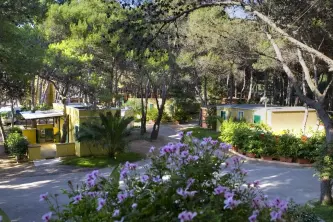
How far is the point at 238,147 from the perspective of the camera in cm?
1596

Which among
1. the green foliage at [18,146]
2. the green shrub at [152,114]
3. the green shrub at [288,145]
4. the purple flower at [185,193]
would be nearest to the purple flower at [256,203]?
the purple flower at [185,193]

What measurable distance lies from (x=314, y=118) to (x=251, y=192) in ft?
62.3

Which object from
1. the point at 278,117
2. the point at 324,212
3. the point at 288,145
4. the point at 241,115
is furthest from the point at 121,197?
the point at 241,115

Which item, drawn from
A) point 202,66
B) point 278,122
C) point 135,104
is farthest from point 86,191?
point 135,104

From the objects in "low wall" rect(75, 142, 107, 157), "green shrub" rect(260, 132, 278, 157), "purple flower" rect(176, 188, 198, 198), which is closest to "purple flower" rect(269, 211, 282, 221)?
"purple flower" rect(176, 188, 198, 198)

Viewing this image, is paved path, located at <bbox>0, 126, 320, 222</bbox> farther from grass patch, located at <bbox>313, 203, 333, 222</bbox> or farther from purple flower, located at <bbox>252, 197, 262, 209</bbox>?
purple flower, located at <bbox>252, 197, 262, 209</bbox>

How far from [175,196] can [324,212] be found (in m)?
5.71

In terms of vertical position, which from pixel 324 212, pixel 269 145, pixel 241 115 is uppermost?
pixel 241 115

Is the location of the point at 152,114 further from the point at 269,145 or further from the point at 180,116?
the point at 269,145

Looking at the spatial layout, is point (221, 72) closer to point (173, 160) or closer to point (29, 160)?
point (29, 160)

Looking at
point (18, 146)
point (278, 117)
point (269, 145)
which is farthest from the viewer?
point (278, 117)

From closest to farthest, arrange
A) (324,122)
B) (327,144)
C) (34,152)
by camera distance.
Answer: (324,122) → (327,144) → (34,152)

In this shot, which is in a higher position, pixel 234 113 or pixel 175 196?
pixel 175 196

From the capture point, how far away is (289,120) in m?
19.5
